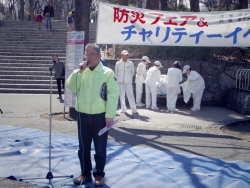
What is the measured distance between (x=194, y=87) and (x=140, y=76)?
1.88 meters

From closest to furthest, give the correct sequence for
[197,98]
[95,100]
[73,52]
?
[95,100]
[73,52]
[197,98]

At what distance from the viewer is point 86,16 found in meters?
10.8

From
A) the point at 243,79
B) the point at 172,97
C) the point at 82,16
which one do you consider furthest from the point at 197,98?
the point at 82,16

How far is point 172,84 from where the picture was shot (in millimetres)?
12609

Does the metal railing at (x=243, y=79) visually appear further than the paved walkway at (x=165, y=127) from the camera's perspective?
Yes

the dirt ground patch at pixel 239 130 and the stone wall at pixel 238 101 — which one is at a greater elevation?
the stone wall at pixel 238 101

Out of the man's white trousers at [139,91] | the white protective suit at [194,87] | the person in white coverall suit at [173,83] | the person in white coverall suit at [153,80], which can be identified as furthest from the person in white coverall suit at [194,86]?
the man's white trousers at [139,91]

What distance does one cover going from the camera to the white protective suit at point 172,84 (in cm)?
1260

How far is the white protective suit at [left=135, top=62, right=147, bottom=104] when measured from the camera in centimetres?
1316

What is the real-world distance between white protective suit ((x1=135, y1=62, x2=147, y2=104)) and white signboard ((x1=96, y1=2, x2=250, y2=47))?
→ 70.8 inches

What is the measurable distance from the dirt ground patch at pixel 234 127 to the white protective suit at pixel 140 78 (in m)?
2.13

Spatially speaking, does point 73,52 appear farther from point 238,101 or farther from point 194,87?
point 238,101

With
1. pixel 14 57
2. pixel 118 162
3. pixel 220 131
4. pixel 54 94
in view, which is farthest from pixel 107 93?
pixel 14 57

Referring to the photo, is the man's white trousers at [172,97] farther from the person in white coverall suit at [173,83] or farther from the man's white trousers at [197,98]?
the man's white trousers at [197,98]
